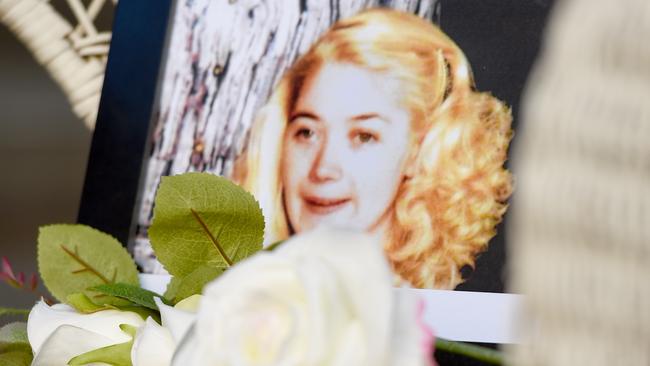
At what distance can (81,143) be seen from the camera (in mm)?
462

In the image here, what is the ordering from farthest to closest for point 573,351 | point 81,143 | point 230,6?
point 81,143, point 230,6, point 573,351

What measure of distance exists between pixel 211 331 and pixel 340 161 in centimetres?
16

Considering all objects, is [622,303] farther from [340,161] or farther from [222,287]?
[340,161]

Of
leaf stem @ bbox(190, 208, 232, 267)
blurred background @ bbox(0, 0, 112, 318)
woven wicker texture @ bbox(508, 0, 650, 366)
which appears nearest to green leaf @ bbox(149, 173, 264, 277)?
leaf stem @ bbox(190, 208, 232, 267)

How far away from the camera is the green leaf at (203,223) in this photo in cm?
18

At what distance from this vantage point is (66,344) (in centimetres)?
17

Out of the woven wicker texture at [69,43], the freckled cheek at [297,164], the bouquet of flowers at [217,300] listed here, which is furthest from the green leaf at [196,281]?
the woven wicker texture at [69,43]

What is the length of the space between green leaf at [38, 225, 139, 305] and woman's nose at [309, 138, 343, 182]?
0.09m

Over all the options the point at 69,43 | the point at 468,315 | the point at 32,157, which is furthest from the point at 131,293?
the point at 32,157

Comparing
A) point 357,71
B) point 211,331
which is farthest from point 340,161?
point 211,331

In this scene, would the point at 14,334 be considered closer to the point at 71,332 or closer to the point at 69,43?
the point at 71,332

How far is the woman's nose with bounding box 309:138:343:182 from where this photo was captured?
0.90 feet

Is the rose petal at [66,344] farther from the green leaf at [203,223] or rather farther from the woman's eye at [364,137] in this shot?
the woman's eye at [364,137]

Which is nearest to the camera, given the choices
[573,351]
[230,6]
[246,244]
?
[573,351]
